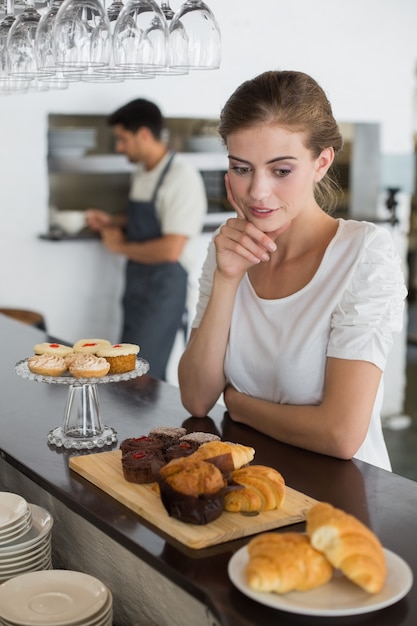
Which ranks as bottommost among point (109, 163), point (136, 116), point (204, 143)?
point (109, 163)

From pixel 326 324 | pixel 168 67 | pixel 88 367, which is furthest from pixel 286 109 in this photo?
pixel 88 367

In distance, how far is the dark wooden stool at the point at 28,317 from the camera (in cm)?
439

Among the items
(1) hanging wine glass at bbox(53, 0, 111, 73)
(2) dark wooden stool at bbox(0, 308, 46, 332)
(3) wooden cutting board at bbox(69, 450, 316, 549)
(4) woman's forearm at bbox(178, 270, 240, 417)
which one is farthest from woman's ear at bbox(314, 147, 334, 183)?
(2) dark wooden stool at bbox(0, 308, 46, 332)

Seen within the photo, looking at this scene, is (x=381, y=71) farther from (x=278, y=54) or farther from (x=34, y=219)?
(x=34, y=219)

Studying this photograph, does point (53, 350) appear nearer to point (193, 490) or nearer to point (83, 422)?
point (83, 422)

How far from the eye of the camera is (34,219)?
4824 mm

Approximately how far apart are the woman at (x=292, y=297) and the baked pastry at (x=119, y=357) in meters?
0.29

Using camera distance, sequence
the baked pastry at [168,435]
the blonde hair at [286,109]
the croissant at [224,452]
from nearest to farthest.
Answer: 1. the croissant at [224,452]
2. the baked pastry at [168,435]
3. the blonde hair at [286,109]

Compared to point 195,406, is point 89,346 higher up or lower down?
higher up

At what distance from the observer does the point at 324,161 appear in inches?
84.0

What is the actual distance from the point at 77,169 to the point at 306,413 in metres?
3.22

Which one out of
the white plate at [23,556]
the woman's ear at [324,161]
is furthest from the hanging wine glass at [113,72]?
the white plate at [23,556]

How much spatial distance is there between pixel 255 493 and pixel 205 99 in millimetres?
3967

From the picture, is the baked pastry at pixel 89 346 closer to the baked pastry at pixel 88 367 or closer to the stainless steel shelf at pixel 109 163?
the baked pastry at pixel 88 367
